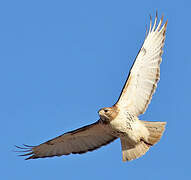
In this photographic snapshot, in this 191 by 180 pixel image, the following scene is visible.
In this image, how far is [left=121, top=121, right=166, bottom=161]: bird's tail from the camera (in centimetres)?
1168

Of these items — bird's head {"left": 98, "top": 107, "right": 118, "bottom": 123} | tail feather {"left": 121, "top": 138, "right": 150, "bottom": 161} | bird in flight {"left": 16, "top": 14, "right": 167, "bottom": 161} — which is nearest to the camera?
bird's head {"left": 98, "top": 107, "right": 118, "bottom": 123}

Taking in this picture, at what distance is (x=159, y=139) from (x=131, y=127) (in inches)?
36.1

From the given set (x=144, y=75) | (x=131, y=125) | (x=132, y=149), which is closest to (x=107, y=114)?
(x=131, y=125)

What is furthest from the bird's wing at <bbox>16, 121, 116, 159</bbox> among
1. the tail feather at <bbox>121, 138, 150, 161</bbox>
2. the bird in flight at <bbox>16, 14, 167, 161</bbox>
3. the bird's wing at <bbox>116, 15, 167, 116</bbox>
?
the bird's wing at <bbox>116, 15, 167, 116</bbox>

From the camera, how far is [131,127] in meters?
11.3

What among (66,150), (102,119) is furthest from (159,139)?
(66,150)

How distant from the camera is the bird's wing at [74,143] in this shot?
39.6ft

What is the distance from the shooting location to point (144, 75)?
39.5ft

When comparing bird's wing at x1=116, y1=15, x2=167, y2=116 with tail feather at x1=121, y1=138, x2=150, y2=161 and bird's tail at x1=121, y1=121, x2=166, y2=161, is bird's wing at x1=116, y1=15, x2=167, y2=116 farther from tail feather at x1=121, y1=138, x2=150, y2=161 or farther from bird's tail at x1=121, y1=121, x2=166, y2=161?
tail feather at x1=121, y1=138, x2=150, y2=161

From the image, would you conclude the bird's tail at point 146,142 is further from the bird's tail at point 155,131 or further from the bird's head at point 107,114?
the bird's head at point 107,114

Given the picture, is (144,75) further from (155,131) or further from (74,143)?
(74,143)

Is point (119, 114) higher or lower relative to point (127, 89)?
lower

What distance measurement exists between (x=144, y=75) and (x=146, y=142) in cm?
175

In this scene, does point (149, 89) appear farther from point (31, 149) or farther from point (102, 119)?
point (31, 149)
